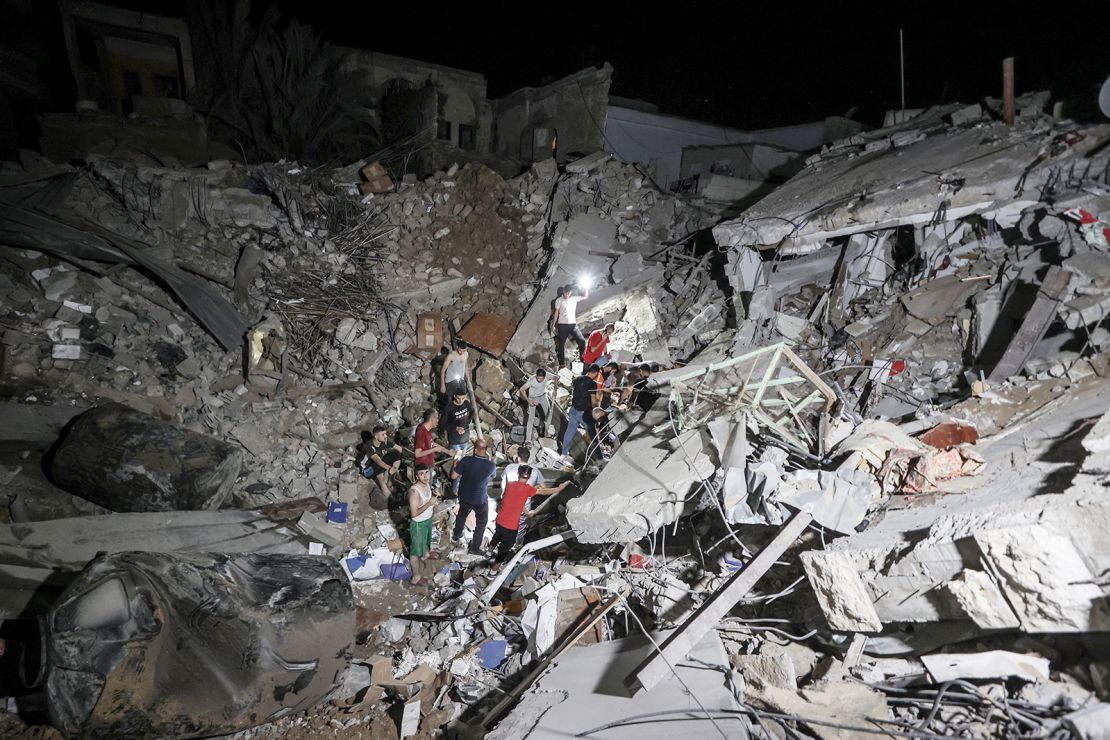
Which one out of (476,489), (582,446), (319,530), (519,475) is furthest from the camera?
(582,446)

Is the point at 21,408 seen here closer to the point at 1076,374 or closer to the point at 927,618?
the point at 927,618

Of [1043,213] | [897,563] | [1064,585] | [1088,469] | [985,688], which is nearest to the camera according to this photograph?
[1064,585]

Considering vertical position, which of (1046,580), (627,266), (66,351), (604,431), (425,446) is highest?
(627,266)

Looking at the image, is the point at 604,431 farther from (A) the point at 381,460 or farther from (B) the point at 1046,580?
(B) the point at 1046,580

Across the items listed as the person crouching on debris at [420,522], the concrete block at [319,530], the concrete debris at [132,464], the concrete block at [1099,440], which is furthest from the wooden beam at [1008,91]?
the concrete debris at [132,464]

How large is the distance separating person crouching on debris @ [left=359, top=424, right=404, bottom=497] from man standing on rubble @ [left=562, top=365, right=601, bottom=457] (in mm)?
2224

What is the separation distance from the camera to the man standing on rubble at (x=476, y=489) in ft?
18.9

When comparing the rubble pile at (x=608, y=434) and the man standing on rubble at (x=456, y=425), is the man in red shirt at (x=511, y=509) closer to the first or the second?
the rubble pile at (x=608, y=434)

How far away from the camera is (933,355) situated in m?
6.34

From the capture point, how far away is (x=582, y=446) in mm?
7211

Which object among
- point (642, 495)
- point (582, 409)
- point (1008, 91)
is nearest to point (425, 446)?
point (582, 409)

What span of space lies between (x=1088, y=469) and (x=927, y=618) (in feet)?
3.83

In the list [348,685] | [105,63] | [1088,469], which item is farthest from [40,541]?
[105,63]

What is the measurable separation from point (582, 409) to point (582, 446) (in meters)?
0.54
